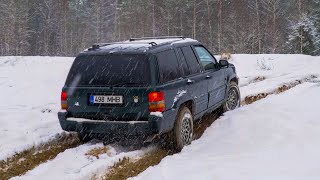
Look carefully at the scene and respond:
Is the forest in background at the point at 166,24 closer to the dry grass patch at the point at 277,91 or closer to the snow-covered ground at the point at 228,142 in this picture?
the dry grass patch at the point at 277,91

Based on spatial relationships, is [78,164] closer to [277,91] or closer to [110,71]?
[110,71]

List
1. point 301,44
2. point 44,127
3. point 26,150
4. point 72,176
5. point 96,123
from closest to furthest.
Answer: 1. point 72,176
2. point 96,123
3. point 26,150
4. point 44,127
5. point 301,44

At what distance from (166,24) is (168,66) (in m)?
44.8

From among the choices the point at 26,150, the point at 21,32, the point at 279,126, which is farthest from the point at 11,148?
the point at 21,32

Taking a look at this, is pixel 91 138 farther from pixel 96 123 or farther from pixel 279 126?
pixel 279 126

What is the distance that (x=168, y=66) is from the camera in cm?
670

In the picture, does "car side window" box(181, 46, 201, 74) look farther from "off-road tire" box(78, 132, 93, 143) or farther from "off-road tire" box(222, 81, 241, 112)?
"off-road tire" box(78, 132, 93, 143)

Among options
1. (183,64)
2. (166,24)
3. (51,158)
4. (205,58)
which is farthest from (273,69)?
(166,24)

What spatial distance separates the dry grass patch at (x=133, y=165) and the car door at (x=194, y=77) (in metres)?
1.12

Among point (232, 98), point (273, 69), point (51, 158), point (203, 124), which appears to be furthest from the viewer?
point (273, 69)

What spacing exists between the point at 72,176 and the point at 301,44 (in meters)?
33.3

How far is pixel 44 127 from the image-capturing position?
8195 mm

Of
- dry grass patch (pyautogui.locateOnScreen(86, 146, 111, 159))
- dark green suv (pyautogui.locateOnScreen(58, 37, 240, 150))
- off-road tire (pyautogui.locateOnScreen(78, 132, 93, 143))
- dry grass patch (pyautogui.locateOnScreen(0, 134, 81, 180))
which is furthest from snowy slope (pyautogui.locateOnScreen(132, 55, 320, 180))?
dry grass patch (pyautogui.locateOnScreen(0, 134, 81, 180))

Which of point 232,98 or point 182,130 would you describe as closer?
point 182,130
